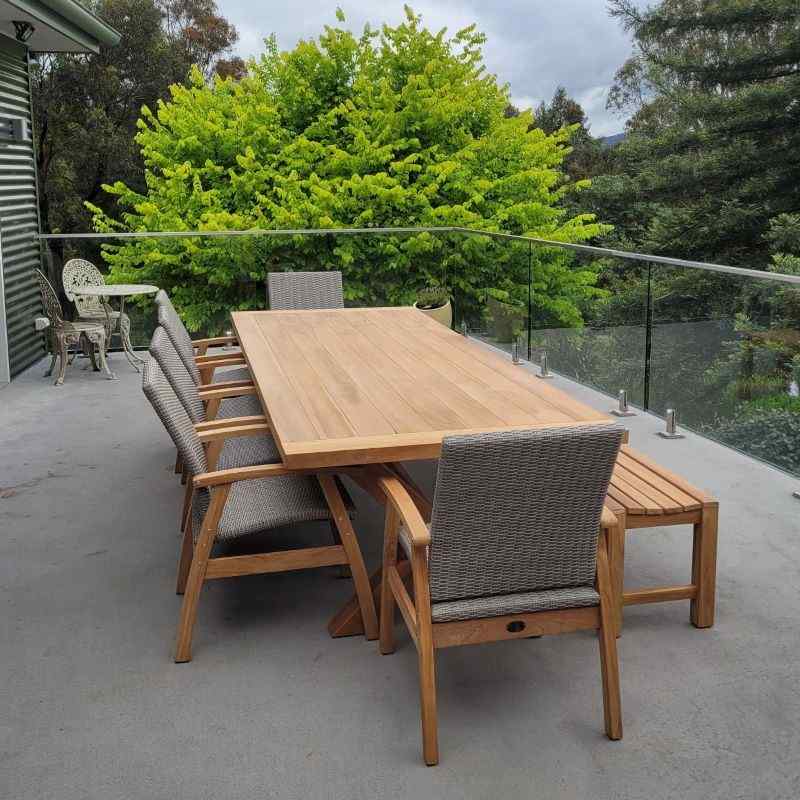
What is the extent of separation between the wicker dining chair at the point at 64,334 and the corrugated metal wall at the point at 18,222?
0.72 ft

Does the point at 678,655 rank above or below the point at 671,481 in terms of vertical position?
below

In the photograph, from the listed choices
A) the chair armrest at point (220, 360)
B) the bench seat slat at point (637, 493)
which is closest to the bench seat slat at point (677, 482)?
the bench seat slat at point (637, 493)

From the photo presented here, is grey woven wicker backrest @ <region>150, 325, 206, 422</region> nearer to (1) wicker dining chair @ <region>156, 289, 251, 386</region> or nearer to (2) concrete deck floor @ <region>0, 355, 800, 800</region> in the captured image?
(1) wicker dining chair @ <region>156, 289, 251, 386</region>

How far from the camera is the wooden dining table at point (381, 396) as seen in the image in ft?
9.12

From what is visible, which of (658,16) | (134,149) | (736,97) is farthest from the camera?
(134,149)

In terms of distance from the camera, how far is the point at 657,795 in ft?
7.07

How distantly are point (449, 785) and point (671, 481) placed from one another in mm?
1369

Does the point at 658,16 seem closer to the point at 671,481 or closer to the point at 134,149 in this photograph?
the point at 134,149

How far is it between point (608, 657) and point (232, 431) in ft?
4.81

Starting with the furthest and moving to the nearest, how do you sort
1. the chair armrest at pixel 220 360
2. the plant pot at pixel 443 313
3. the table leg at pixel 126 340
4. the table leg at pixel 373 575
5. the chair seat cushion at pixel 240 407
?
the plant pot at pixel 443 313
the table leg at pixel 126 340
the chair armrest at pixel 220 360
the chair seat cushion at pixel 240 407
the table leg at pixel 373 575

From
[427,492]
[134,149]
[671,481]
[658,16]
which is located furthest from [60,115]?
[671,481]

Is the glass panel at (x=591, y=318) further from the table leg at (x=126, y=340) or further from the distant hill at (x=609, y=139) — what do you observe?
the distant hill at (x=609, y=139)

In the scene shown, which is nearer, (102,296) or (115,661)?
(115,661)

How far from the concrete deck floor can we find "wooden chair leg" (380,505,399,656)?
0.05 meters
